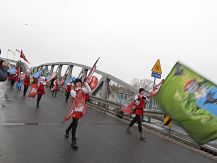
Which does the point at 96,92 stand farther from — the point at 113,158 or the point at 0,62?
the point at 0,62

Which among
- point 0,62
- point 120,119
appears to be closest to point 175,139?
point 120,119

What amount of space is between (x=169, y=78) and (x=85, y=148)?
137 inches

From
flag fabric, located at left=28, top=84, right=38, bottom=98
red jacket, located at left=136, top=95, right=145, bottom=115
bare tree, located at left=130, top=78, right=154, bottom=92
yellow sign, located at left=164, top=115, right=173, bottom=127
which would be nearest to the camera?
red jacket, located at left=136, top=95, right=145, bottom=115

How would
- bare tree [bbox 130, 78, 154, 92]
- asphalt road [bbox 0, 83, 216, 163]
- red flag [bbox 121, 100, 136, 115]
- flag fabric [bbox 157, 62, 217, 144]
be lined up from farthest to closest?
bare tree [bbox 130, 78, 154, 92] → red flag [bbox 121, 100, 136, 115] → asphalt road [bbox 0, 83, 216, 163] → flag fabric [bbox 157, 62, 217, 144]

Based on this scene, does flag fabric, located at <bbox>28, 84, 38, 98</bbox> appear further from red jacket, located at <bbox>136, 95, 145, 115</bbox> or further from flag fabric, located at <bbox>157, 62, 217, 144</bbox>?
flag fabric, located at <bbox>157, 62, 217, 144</bbox>

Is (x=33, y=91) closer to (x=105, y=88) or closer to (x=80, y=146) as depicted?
(x=105, y=88)

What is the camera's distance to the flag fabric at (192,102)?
13.9 ft

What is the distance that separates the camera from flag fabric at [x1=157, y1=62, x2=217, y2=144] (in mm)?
4242

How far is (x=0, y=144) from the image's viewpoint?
6699mm

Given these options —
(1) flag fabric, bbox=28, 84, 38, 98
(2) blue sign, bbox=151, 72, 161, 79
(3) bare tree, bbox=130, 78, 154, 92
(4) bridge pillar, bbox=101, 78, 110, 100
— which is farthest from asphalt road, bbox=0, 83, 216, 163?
(3) bare tree, bbox=130, 78, 154, 92

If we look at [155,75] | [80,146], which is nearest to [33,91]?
[155,75]

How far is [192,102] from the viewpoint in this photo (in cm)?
442

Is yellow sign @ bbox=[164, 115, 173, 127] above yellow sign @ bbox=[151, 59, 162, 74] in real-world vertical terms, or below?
below

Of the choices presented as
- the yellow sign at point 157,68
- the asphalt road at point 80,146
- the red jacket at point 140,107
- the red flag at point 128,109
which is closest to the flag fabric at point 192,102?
the asphalt road at point 80,146
